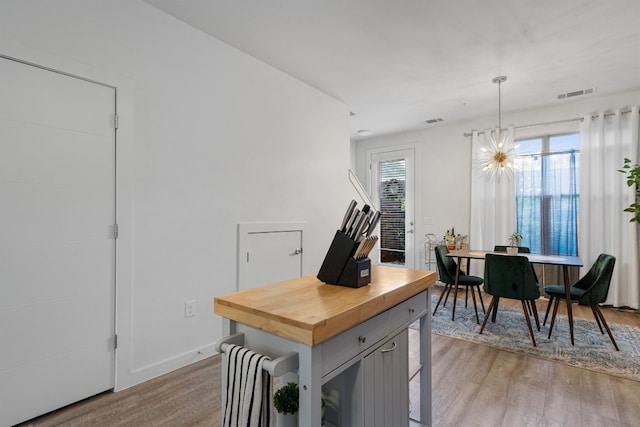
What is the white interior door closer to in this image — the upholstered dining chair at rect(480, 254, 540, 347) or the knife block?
the upholstered dining chair at rect(480, 254, 540, 347)

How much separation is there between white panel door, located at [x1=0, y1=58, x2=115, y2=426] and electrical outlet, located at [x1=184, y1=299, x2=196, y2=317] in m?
0.51

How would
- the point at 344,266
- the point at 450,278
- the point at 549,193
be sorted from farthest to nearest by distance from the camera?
the point at 549,193 < the point at 450,278 < the point at 344,266

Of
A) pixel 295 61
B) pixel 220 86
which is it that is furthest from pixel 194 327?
pixel 295 61

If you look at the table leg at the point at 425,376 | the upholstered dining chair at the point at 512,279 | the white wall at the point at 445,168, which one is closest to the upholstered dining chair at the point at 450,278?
the upholstered dining chair at the point at 512,279

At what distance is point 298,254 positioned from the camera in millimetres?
3518

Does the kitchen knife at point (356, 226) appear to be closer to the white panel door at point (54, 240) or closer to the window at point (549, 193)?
the white panel door at point (54, 240)

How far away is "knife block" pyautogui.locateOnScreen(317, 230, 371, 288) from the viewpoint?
1414 millimetres

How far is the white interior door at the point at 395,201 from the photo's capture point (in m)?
5.88

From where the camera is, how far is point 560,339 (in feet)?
9.91

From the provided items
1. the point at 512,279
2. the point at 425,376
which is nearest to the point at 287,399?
the point at 425,376

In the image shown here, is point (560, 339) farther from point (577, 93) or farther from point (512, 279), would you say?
point (577, 93)

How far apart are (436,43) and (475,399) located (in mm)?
2814

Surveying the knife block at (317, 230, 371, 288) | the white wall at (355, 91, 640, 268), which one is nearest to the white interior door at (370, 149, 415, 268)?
the white wall at (355, 91, 640, 268)

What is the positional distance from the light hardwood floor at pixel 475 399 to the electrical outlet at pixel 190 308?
0.40 metres
